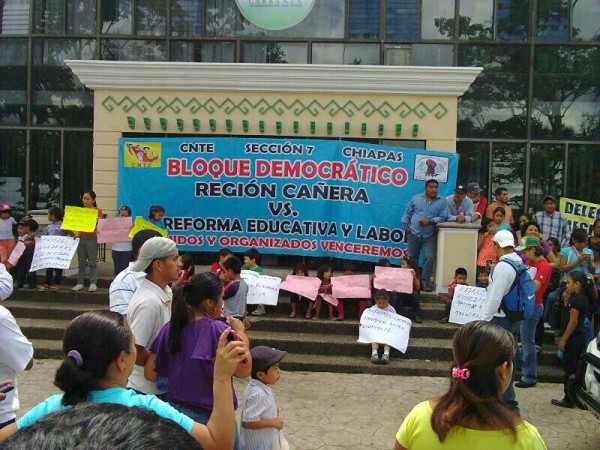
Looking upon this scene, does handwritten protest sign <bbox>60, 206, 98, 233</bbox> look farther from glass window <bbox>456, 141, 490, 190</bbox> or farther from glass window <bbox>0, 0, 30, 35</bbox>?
glass window <bbox>456, 141, 490, 190</bbox>

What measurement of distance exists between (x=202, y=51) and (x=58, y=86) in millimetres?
3131

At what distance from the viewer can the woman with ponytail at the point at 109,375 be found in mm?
2137

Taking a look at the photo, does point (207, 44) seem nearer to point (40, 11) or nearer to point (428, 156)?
point (40, 11)

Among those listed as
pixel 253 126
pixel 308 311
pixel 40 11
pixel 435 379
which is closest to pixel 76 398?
pixel 435 379

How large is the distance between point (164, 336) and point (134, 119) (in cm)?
917

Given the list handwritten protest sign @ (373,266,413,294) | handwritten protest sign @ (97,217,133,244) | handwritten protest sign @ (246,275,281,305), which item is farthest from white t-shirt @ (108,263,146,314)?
handwritten protest sign @ (97,217,133,244)

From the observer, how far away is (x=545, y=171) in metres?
12.7

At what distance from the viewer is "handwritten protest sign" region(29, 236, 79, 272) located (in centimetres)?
948

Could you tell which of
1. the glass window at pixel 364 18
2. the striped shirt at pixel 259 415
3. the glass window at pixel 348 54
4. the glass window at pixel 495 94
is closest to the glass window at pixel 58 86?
the glass window at pixel 348 54

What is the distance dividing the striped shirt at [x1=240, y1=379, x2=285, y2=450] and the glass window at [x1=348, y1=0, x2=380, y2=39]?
9.99 metres

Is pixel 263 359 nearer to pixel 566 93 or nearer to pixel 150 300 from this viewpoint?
pixel 150 300

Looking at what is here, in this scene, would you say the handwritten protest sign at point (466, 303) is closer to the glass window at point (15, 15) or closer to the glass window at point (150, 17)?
the glass window at point (150, 17)

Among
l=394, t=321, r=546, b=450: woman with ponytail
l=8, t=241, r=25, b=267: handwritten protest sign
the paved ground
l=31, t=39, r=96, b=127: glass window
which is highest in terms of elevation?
l=31, t=39, r=96, b=127: glass window

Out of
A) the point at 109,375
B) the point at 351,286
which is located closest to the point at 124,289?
the point at 109,375
